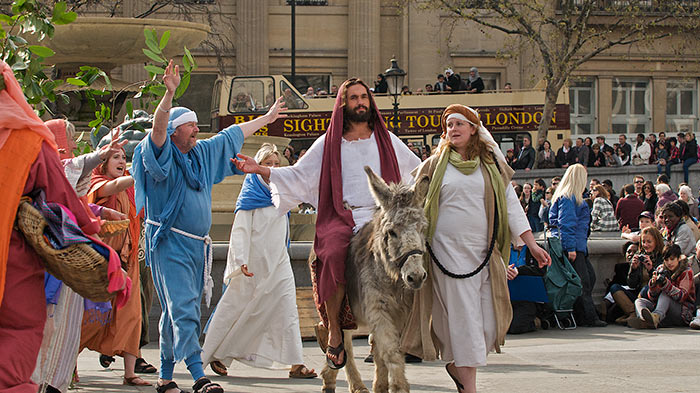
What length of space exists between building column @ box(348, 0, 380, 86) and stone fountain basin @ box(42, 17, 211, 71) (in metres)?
→ 30.7

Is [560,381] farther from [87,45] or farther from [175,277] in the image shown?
[87,45]

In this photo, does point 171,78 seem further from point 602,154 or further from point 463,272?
point 602,154

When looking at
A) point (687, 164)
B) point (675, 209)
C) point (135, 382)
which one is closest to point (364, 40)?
point (687, 164)

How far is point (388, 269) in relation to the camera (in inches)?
263

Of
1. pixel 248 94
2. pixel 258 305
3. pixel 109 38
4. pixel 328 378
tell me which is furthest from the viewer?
pixel 248 94

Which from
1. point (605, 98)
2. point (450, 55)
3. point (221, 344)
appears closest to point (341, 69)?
point (450, 55)

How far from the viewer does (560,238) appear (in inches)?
533

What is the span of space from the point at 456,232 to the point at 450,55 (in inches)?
1549

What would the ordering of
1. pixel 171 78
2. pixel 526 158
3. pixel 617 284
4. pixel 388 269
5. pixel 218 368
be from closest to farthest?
pixel 388 269 < pixel 171 78 < pixel 218 368 < pixel 617 284 < pixel 526 158

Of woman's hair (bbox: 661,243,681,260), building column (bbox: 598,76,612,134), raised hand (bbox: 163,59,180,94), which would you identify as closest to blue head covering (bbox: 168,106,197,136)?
raised hand (bbox: 163,59,180,94)

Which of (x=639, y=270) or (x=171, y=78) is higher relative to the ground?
(x=171, y=78)

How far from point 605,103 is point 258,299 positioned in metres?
40.2

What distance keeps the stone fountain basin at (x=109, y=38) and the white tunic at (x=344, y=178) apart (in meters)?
6.23

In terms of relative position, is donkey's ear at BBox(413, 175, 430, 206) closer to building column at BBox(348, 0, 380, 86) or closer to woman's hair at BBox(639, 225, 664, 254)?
woman's hair at BBox(639, 225, 664, 254)
